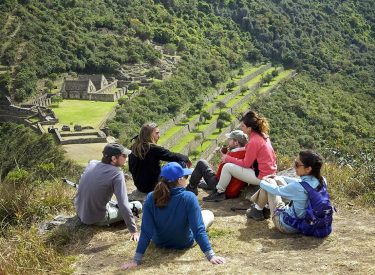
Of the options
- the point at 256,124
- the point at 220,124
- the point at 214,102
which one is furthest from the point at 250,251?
the point at 214,102

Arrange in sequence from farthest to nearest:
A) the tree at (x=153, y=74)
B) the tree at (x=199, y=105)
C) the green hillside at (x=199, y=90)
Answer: the tree at (x=153, y=74), the tree at (x=199, y=105), the green hillside at (x=199, y=90)

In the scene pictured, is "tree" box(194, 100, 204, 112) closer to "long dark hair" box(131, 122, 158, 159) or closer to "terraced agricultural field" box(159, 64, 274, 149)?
"terraced agricultural field" box(159, 64, 274, 149)

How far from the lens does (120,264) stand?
13.8 ft

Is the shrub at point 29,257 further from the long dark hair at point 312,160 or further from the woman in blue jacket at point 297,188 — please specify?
the long dark hair at point 312,160

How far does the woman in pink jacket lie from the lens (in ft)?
18.4

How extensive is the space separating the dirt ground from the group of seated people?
0.12m

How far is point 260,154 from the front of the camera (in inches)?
222

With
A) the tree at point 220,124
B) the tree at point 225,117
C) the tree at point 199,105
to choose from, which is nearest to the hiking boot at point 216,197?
the tree at point 220,124

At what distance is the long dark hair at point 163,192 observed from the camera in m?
3.97

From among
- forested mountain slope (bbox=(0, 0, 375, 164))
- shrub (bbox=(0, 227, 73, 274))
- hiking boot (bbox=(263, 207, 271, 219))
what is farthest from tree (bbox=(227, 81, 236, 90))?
shrub (bbox=(0, 227, 73, 274))

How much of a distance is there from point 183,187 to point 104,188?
3.47 ft

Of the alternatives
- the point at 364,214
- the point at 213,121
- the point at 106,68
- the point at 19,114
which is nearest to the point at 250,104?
the point at 213,121

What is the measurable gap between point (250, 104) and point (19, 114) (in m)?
18.4

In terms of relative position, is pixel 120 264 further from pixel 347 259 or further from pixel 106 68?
pixel 106 68
